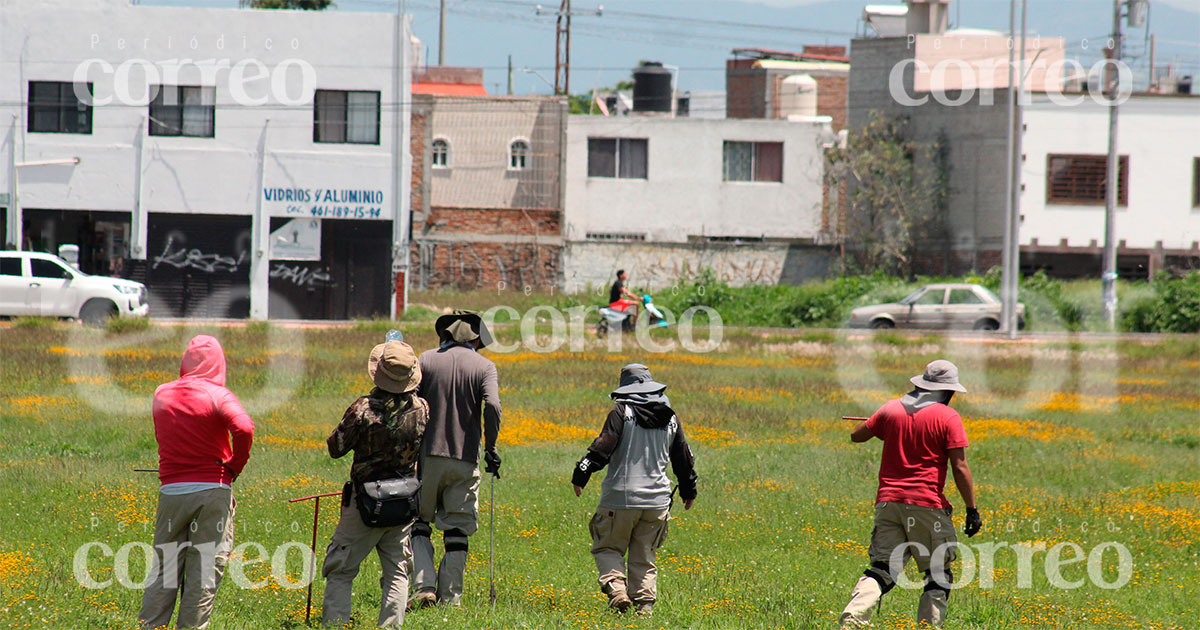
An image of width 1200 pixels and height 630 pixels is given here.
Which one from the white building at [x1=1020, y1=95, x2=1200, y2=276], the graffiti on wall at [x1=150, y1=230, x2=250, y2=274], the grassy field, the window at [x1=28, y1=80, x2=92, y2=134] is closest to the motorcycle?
the grassy field

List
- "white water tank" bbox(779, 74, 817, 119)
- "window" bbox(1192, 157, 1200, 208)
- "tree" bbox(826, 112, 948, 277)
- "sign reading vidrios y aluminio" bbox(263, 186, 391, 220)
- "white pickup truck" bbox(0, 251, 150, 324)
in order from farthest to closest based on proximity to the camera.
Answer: "white water tank" bbox(779, 74, 817, 119), "tree" bbox(826, 112, 948, 277), "window" bbox(1192, 157, 1200, 208), "sign reading vidrios y aluminio" bbox(263, 186, 391, 220), "white pickup truck" bbox(0, 251, 150, 324)

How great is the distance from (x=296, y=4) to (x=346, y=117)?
2190 centimetres

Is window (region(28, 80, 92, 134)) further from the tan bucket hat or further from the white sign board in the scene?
the tan bucket hat

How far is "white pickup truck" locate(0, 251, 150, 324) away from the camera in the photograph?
28734 millimetres

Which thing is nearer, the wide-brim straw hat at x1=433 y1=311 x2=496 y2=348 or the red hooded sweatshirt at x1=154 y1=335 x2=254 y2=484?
the red hooded sweatshirt at x1=154 y1=335 x2=254 y2=484

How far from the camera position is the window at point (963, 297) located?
37281 millimetres

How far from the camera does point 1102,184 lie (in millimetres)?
46531

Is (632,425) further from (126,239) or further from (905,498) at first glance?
(126,239)

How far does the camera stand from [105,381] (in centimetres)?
1953

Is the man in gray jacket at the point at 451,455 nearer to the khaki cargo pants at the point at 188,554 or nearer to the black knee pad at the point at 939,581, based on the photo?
the khaki cargo pants at the point at 188,554

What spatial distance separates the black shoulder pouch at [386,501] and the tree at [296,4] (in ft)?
168

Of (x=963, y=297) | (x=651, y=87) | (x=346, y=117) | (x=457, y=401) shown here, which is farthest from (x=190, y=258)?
(x=457, y=401)

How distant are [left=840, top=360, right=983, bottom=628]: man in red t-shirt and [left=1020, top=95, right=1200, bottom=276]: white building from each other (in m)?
40.3

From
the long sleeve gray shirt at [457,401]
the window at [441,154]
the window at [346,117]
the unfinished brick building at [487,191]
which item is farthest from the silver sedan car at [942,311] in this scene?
the long sleeve gray shirt at [457,401]
